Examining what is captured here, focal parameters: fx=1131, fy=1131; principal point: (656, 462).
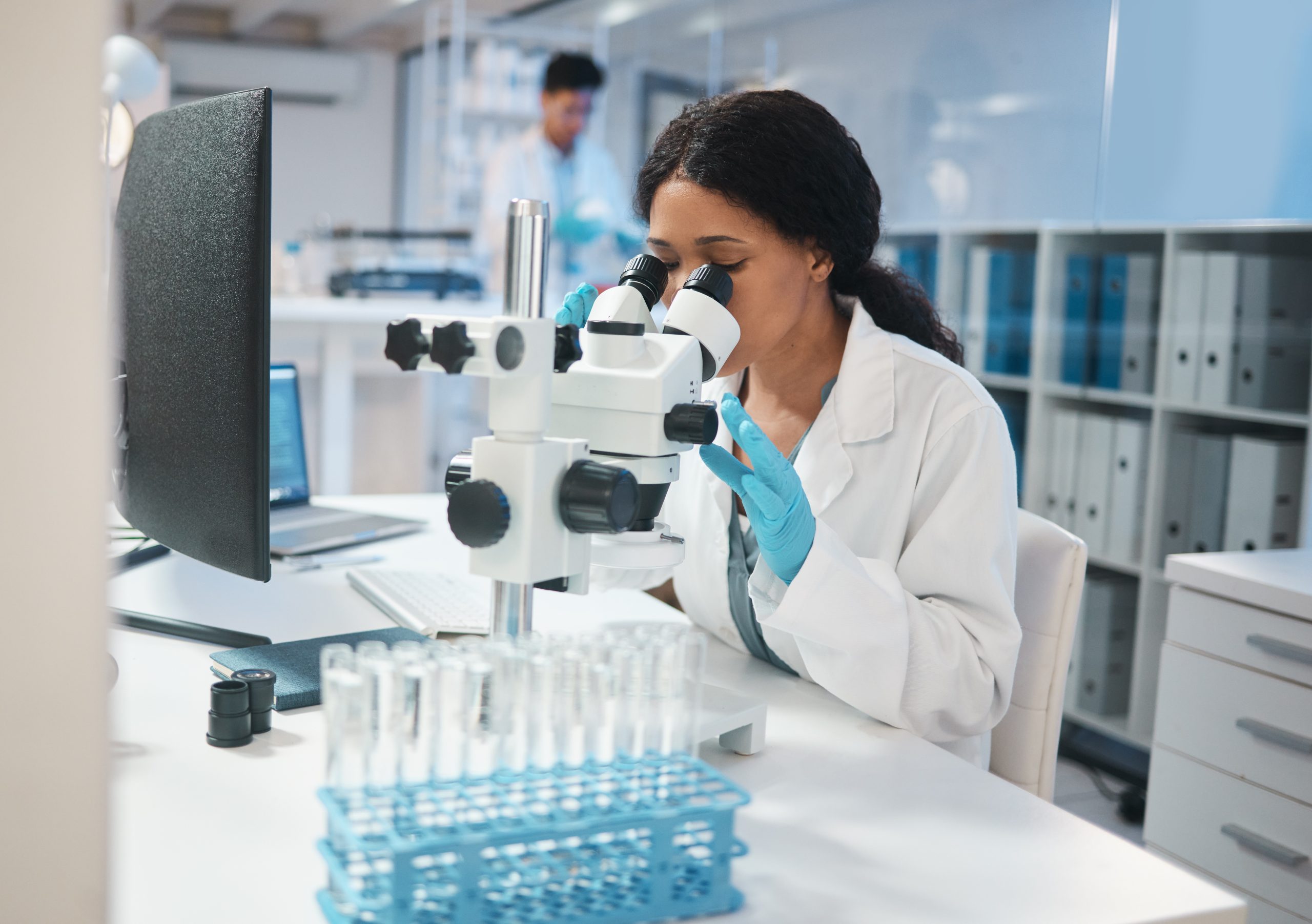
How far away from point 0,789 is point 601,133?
601 centimetres

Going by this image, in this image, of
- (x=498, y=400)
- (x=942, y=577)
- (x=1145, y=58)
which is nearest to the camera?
(x=498, y=400)

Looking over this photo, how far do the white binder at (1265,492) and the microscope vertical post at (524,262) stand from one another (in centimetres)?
218

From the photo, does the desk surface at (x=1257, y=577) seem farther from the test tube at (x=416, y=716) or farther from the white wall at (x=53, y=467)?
the white wall at (x=53, y=467)

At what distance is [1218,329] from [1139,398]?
262 millimetres

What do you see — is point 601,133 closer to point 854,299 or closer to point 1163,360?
point 1163,360

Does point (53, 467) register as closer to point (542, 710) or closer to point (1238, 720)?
point (542, 710)

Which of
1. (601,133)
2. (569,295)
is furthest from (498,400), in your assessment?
(601,133)

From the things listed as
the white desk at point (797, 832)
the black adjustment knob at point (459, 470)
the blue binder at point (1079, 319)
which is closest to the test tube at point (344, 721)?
the white desk at point (797, 832)

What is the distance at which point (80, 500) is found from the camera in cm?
40

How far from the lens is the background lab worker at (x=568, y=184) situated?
5.15 metres

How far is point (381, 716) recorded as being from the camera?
0.62 meters

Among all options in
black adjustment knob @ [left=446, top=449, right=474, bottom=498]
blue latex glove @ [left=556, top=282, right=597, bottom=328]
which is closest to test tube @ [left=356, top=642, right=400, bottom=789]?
black adjustment knob @ [left=446, top=449, right=474, bottom=498]

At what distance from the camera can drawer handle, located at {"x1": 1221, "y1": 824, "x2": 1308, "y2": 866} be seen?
1.60 meters

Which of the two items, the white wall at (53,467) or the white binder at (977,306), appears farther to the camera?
the white binder at (977,306)
